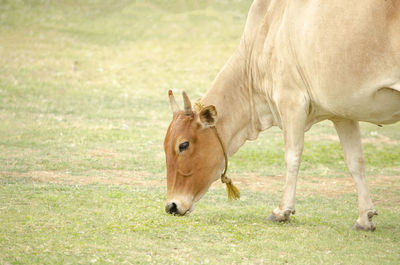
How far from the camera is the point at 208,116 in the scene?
296 inches

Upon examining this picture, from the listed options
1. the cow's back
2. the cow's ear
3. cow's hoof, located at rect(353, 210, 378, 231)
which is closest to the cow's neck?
the cow's ear

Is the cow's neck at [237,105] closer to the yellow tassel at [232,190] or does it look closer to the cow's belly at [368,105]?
the yellow tassel at [232,190]

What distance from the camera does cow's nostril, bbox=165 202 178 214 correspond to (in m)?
7.32

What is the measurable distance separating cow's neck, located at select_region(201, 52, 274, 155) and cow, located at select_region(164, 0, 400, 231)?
13mm

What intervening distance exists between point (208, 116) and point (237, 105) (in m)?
0.68

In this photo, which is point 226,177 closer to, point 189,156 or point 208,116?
point 189,156

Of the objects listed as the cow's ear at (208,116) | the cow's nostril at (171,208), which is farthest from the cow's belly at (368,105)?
the cow's nostril at (171,208)

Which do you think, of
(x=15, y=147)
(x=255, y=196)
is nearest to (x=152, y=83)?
(x=15, y=147)

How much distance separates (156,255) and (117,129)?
8402mm

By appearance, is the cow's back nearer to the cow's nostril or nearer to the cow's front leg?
the cow's front leg

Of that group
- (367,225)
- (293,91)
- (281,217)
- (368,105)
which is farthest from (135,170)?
(368,105)

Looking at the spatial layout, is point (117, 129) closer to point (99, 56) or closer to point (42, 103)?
point (42, 103)

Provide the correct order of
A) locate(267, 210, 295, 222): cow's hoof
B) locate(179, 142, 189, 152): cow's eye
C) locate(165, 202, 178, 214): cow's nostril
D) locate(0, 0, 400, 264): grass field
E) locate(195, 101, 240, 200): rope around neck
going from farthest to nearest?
locate(195, 101, 240, 200): rope around neck < locate(267, 210, 295, 222): cow's hoof < locate(179, 142, 189, 152): cow's eye < locate(165, 202, 178, 214): cow's nostril < locate(0, 0, 400, 264): grass field

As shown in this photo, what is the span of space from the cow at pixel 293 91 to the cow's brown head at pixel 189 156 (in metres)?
0.01
